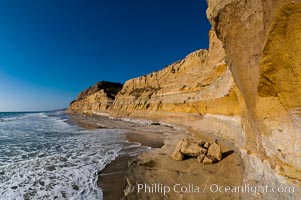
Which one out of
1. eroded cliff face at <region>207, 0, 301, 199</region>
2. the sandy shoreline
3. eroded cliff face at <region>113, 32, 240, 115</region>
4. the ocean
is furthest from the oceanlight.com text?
eroded cliff face at <region>113, 32, 240, 115</region>

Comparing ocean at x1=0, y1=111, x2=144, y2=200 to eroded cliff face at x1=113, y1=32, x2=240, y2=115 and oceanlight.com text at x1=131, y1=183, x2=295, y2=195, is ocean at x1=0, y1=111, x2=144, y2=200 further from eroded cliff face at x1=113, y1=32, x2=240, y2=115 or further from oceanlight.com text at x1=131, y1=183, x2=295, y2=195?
eroded cliff face at x1=113, y1=32, x2=240, y2=115

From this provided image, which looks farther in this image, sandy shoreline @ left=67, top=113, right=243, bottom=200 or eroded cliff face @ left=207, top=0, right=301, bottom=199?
sandy shoreline @ left=67, top=113, right=243, bottom=200

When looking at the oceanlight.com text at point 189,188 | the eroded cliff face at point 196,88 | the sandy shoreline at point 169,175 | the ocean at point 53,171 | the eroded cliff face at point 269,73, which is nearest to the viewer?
the eroded cliff face at point 269,73

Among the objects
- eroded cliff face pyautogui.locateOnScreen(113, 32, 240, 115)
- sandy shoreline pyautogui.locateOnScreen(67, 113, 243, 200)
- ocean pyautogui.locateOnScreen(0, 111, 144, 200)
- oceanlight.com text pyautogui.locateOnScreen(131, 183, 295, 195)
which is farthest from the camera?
eroded cliff face pyautogui.locateOnScreen(113, 32, 240, 115)

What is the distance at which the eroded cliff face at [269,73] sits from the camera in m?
2.98

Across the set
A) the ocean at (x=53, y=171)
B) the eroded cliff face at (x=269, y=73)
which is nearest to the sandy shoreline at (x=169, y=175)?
the ocean at (x=53, y=171)

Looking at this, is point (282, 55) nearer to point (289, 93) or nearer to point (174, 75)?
point (289, 93)

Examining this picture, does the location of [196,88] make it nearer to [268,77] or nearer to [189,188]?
[189,188]

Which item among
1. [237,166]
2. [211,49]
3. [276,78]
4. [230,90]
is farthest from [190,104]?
[276,78]

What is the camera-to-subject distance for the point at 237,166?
6.08 meters

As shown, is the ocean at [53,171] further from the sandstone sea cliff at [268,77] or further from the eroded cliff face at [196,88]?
the eroded cliff face at [196,88]

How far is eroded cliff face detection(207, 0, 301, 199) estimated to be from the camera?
2975 millimetres

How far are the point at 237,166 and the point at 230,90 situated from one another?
4.71 metres

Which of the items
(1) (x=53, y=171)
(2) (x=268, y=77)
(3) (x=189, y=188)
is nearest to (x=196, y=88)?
(3) (x=189, y=188)
